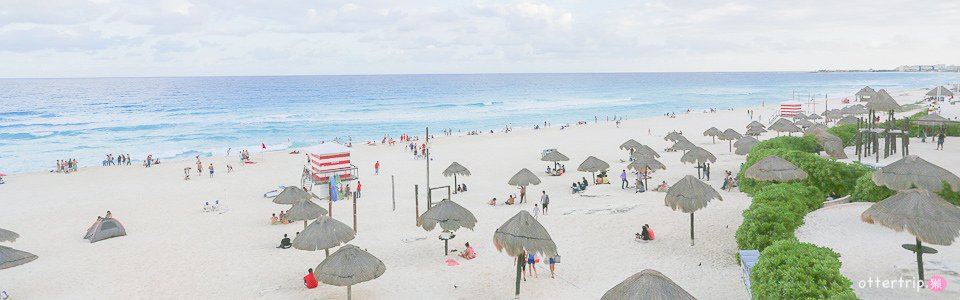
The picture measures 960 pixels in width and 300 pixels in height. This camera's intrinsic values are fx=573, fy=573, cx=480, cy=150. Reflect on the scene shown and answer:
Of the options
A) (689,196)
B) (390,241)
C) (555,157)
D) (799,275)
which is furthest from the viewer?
(555,157)

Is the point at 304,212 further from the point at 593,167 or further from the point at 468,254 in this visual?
the point at 593,167

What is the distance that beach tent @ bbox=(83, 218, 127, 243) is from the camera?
1778cm

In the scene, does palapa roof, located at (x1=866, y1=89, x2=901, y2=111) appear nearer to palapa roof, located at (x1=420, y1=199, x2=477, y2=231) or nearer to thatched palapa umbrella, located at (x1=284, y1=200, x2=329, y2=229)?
palapa roof, located at (x1=420, y1=199, x2=477, y2=231)

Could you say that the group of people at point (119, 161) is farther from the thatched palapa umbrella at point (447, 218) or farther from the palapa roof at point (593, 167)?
the thatched palapa umbrella at point (447, 218)

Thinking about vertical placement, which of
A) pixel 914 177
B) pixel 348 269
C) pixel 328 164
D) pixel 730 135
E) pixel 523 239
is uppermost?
pixel 730 135

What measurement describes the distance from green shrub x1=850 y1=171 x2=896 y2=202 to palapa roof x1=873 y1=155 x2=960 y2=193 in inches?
38.9

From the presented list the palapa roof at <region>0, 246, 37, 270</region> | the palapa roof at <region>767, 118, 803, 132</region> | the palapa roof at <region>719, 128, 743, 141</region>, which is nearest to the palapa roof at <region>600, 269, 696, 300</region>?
the palapa roof at <region>0, 246, 37, 270</region>

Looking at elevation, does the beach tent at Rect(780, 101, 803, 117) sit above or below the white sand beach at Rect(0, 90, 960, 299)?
above

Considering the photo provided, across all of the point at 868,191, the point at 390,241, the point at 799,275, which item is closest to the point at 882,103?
the point at 868,191

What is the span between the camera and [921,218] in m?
10.2

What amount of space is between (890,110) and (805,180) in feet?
24.2

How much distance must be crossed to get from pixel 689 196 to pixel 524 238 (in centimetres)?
539

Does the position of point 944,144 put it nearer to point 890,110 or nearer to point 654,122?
point 890,110

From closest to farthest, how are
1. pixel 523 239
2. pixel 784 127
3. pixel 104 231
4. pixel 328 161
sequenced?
pixel 523 239
pixel 104 231
pixel 328 161
pixel 784 127
